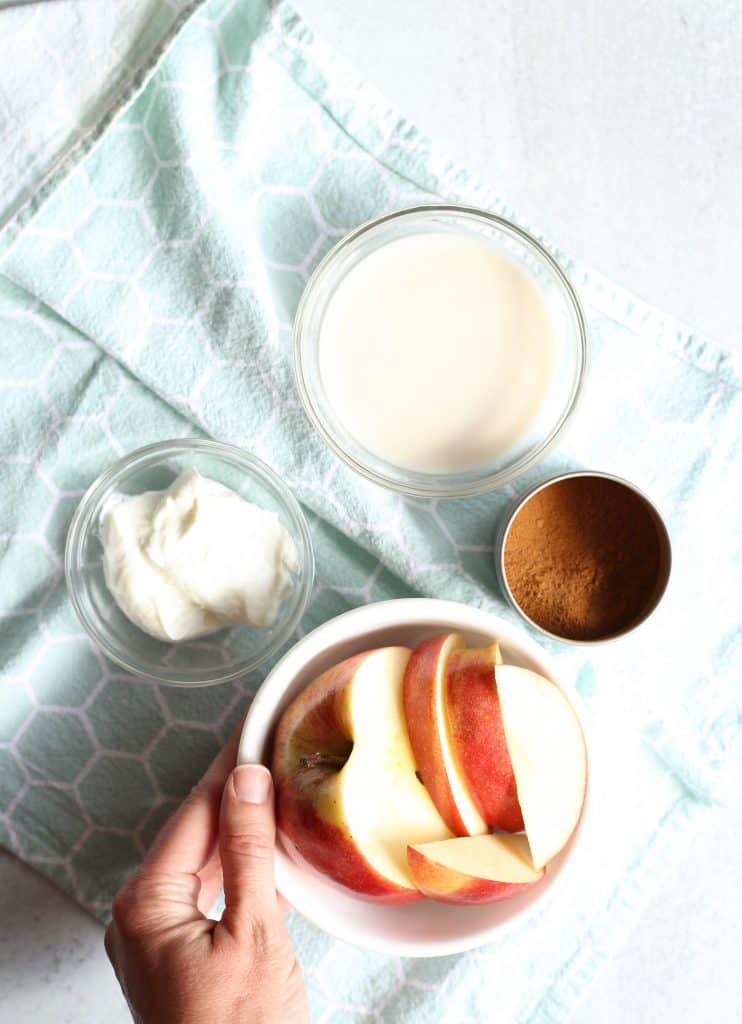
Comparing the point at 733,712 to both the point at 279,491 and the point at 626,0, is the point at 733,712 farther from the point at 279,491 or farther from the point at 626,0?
the point at 626,0

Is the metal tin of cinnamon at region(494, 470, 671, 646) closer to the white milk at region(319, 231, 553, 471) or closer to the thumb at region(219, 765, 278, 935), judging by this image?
the white milk at region(319, 231, 553, 471)

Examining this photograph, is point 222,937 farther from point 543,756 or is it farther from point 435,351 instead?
point 435,351

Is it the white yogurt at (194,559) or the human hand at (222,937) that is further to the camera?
the white yogurt at (194,559)

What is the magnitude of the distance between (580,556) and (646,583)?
8 centimetres

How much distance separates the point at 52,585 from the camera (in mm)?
1114

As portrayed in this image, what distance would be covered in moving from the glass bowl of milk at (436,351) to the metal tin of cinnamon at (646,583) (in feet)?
0.15

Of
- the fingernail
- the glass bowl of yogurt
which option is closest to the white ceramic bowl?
the fingernail

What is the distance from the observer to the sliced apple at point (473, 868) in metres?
0.83

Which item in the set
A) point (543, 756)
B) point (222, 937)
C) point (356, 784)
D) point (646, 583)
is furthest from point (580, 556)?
point (222, 937)

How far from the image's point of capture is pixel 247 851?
88 centimetres

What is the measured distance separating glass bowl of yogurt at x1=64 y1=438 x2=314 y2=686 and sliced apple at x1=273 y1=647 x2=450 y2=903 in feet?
0.61

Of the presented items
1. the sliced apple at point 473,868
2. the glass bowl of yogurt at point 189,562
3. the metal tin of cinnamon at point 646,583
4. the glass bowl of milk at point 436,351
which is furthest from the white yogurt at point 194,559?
the sliced apple at point 473,868

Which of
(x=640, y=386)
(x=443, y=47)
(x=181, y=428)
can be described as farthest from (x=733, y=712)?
(x=443, y=47)

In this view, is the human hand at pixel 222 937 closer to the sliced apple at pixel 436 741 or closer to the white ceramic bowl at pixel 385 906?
the white ceramic bowl at pixel 385 906
